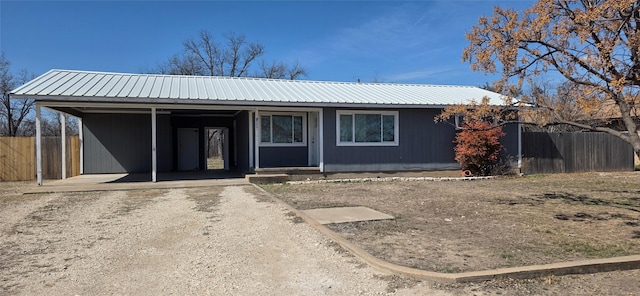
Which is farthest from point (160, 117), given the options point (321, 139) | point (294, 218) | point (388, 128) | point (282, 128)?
point (294, 218)

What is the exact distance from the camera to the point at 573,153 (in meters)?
18.1

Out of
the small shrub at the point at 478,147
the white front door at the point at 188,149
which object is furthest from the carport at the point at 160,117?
the small shrub at the point at 478,147

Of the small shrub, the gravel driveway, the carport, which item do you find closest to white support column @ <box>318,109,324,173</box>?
the carport

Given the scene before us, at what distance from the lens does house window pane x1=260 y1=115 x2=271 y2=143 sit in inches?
609

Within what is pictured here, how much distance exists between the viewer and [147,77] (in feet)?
57.3

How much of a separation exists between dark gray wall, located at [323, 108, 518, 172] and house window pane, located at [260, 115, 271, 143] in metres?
2.17

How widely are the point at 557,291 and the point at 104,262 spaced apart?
16.1ft

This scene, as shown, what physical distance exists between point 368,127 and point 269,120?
360cm

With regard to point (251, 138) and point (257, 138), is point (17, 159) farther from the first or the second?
point (257, 138)

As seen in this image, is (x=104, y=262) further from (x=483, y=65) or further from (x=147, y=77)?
(x=147, y=77)

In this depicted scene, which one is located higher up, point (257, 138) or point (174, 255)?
point (257, 138)

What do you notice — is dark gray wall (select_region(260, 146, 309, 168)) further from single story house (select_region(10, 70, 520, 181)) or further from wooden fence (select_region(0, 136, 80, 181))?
wooden fence (select_region(0, 136, 80, 181))

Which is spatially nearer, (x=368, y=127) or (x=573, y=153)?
(x=368, y=127)

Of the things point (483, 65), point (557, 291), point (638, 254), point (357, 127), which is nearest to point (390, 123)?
point (357, 127)
